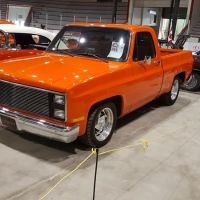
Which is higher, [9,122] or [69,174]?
[9,122]

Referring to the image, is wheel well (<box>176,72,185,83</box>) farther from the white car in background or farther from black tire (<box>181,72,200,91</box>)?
the white car in background

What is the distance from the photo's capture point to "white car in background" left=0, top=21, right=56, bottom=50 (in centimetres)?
725

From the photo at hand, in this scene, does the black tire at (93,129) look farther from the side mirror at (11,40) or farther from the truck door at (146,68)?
the side mirror at (11,40)

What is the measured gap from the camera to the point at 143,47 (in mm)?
5590

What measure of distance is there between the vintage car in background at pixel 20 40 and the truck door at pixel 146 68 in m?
2.77

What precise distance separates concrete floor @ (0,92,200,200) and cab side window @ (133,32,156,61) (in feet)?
4.15

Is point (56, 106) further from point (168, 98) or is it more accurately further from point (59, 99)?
point (168, 98)

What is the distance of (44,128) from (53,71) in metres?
0.82

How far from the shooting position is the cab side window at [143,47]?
5.36 m

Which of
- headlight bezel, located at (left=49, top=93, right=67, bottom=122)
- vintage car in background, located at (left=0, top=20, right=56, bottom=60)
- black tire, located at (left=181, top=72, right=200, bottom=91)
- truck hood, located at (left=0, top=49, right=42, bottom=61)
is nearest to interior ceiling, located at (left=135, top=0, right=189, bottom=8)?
black tire, located at (left=181, top=72, right=200, bottom=91)

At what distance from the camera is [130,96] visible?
520cm

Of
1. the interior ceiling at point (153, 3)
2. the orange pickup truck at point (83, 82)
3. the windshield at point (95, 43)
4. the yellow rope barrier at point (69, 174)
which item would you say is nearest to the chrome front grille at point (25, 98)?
the orange pickup truck at point (83, 82)

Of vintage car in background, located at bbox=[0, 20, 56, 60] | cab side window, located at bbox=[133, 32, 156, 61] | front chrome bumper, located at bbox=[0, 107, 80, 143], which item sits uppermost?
cab side window, located at bbox=[133, 32, 156, 61]

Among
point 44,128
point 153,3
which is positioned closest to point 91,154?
point 44,128
